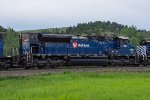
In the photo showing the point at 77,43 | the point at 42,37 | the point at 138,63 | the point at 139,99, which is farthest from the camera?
the point at 138,63

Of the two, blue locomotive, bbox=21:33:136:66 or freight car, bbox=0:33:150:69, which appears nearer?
freight car, bbox=0:33:150:69

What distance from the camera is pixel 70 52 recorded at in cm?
4638

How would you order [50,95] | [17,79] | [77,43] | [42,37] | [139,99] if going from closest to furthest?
[139,99] < [50,95] < [17,79] < [42,37] < [77,43]

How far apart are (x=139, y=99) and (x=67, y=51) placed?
29.9m

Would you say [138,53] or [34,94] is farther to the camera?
[138,53]

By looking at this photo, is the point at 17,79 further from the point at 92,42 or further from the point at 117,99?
the point at 92,42

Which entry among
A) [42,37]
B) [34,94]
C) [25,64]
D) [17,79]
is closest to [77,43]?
[42,37]

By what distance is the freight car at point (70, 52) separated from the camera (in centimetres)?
4144

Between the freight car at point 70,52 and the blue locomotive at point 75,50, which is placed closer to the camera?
the freight car at point 70,52

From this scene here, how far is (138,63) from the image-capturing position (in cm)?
5212

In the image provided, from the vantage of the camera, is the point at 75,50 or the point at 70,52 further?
the point at 75,50

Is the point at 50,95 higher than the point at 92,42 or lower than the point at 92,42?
lower

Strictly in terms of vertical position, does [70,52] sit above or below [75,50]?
below

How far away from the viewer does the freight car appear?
136 ft
